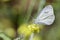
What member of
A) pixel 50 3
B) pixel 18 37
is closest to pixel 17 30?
pixel 18 37

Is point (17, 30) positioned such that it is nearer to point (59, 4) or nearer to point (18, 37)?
point (18, 37)

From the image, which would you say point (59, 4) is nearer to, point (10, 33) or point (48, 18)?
point (48, 18)

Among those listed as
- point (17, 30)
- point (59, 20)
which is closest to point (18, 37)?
point (17, 30)

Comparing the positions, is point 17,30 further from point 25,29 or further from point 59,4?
point 59,4

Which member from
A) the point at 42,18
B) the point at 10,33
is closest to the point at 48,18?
the point at 42,18
